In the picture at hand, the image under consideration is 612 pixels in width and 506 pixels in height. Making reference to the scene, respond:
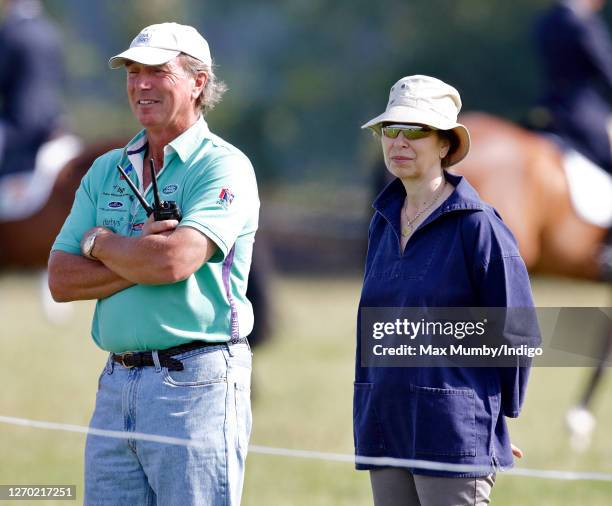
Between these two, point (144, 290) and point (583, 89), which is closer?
point (144, 290)

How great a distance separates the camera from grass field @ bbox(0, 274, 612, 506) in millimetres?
5770

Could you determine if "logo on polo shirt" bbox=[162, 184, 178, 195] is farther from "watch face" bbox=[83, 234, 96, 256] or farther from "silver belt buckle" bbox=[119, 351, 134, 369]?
"silver belt buckle" bbox=[119, 351, 134, 369]

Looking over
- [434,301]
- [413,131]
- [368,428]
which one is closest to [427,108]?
[413,131]

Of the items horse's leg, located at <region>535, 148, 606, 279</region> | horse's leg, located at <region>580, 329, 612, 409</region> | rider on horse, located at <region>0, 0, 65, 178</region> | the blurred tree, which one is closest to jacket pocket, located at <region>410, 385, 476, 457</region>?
horse's leg, located at <region>580, 329, 612, 409</region>

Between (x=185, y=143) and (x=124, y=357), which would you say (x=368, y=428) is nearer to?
(x=124, y=357)

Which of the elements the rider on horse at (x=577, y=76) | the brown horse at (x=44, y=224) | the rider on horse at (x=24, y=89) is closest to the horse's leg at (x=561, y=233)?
the rider on horse at (x=577, y=76)

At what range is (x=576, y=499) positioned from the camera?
5.62 m

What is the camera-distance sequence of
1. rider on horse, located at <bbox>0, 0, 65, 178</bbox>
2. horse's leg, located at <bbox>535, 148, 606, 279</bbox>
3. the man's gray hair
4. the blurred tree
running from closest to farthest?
the man's gray hair → horse's leg, located at <bbox>535, 148, 606, 279</bbox> → rider on horse, located at <bbox>0, 0, 65, 178</bbox> → the blurred tree

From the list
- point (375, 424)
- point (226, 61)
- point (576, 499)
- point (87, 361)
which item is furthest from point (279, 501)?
point (226, 61)

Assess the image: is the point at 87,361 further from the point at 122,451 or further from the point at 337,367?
the point at 122,451

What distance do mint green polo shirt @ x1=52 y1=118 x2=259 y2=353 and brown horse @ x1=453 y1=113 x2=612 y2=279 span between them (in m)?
4.52

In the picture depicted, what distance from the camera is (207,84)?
3557 mm

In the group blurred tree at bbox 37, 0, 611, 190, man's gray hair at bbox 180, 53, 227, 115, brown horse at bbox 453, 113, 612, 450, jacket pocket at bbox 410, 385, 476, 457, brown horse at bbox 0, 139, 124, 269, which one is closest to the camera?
jacket pocket at bbox 410, 385, 476, 457

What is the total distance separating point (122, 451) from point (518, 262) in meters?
1.17
